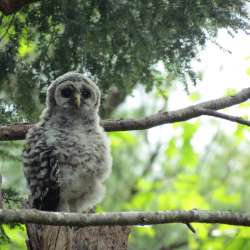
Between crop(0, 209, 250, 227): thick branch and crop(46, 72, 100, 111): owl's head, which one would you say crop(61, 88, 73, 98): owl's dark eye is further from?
crop(0, 209, 250, 227): thick branch

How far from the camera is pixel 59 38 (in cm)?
390

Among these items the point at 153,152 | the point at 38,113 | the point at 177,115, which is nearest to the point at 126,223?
the point at 177,115

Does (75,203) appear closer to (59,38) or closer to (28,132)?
(28,132)

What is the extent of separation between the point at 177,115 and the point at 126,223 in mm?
1271

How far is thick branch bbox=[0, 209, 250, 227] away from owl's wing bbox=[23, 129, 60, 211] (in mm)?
1190

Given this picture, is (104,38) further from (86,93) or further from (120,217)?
(120,217)

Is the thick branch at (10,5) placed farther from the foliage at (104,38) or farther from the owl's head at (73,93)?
the owl's head at (73,93)

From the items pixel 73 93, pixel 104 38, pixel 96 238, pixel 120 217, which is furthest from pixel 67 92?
pixel 120 217

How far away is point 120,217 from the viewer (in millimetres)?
2576

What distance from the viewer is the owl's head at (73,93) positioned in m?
4.00

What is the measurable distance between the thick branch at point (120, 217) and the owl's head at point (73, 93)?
154 cm

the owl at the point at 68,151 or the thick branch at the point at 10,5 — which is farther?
the owl at the point at 68,151

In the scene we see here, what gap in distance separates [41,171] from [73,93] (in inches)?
23.2

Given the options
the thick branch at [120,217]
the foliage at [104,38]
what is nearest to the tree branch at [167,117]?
the foliage at [104,38]
